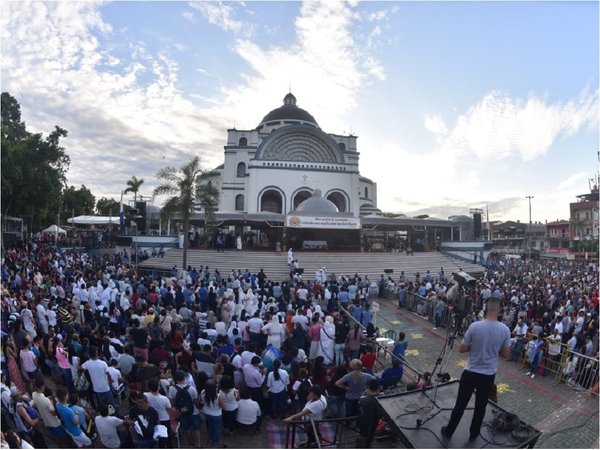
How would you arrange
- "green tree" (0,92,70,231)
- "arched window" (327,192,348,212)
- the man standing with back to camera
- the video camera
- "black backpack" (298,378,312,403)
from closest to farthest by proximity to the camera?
the man standing with back to camera → the video camera → "black backpack" (298,378,312,403) → "green tree" (0,92,70,231) → "arched window" (327,192,348,212)

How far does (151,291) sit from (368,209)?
43.1 metres

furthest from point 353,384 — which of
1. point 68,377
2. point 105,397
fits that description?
point 68,377

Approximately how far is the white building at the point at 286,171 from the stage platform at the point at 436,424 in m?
38.8

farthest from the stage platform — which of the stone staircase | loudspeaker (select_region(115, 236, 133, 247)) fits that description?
loudspeaker (select_region(115, 236, 133, 247))

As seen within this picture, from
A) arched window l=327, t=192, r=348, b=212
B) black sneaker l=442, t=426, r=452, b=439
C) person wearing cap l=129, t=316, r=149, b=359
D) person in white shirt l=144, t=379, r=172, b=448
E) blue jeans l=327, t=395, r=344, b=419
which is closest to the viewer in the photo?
black sneaker l=442, t=426, r=452, b=439

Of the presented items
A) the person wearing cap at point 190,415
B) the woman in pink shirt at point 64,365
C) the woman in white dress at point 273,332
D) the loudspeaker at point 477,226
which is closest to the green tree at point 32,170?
the woman in pink shirt at point 64,365

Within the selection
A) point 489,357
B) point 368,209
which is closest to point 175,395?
point 489,357

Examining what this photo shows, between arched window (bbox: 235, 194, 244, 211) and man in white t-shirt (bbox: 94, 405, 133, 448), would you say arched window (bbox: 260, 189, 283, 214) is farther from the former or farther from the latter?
man in white t-shirt (bbox: 94, 405, 133, 448)

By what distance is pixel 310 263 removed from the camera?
25.3 meters

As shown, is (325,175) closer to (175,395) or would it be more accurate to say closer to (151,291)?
(151,291)

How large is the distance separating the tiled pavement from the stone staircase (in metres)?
12.7

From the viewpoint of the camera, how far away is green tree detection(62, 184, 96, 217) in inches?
1947

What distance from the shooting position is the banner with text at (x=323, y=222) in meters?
30.1

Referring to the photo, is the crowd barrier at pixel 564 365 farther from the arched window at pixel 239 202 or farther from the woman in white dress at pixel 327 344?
the arched window at pixel 239 202
